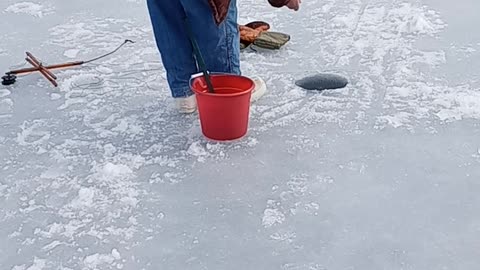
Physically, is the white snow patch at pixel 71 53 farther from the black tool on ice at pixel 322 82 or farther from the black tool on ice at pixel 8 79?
the black tool on ice at pixel 322 82

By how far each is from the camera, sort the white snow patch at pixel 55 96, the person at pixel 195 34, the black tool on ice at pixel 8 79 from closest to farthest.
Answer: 1. the person at pixel 195 34
2. the white snow patch at pixel 55 96
3. the black tool on ice at pixel 8 79

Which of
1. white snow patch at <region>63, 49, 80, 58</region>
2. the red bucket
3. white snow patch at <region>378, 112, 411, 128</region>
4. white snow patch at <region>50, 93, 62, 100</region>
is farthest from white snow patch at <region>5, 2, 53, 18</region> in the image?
white snow patch at <region>378, 112, 411, 128</region>

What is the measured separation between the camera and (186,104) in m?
2.57

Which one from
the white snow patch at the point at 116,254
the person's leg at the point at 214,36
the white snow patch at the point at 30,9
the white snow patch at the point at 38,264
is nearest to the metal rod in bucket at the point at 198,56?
the person's leg at the point at 214,36

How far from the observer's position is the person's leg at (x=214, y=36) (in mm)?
2324

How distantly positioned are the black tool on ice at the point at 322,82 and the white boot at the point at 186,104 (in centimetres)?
48

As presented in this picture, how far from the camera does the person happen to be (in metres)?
2.32

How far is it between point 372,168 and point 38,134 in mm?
1218

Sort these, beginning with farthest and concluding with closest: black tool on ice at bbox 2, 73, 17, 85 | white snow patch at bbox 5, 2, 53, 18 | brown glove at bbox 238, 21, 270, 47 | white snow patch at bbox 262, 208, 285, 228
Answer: white snow patch at bbox 5, 2, 53, 18, brown glove at bbox 238, 21, 270, 47, black tool on ice at bbox 2, 73, 17, 85, white snow patch at bbox 262, 208, 285, 228

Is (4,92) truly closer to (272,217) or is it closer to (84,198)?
(84,198)

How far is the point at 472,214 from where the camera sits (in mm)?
1952

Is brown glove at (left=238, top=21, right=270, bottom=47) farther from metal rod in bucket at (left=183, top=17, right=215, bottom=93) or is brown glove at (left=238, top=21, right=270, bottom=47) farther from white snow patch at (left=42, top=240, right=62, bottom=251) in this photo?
white snow patch at (left=42, top=240, right=62, bottom=251)

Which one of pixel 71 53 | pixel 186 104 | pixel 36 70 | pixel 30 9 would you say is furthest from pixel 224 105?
pixel 30 9

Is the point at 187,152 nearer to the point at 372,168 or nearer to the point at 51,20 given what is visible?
the point at 372,168
